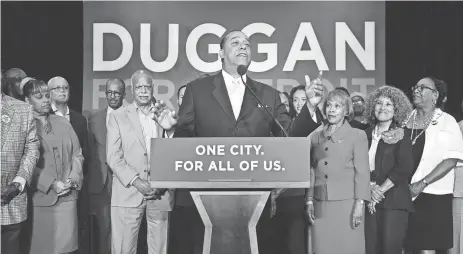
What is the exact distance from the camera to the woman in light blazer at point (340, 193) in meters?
4.12

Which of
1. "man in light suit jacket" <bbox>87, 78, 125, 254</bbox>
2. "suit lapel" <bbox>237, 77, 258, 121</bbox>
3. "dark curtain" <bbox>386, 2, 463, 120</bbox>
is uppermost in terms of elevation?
"dark curtain" <bbox>386, 2, 463, 120</bbox>

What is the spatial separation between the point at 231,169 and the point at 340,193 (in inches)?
56.7

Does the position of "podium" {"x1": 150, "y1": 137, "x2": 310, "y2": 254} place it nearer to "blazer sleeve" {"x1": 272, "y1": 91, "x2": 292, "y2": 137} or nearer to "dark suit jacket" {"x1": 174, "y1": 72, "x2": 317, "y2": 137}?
"dark suit jacket" {"x1": 174, "y1": 72, "x2": 317, "y2": 137}

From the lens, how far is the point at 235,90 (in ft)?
11.8

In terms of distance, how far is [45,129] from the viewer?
14.8 feet

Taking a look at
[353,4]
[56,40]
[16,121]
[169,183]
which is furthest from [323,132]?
[56,40]

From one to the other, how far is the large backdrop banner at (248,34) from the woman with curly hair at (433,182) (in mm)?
1493

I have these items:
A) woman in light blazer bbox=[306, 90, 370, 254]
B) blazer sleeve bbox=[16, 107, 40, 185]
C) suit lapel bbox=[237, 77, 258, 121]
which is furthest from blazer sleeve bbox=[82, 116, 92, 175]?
suit lapel bbox=[237, 77, 258, 121]

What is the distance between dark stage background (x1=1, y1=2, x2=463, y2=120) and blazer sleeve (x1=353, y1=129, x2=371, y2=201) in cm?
228

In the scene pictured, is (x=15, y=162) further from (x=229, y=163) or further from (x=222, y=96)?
(x=229, y=163)

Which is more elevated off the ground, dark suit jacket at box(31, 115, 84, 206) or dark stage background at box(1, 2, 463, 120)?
dark stage background at box(1, 2, 463, 120)

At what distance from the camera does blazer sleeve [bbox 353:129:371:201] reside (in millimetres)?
4113

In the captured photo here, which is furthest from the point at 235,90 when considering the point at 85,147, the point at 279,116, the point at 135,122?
the point at 85,147

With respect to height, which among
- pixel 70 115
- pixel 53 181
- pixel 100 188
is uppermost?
pixel 70 115
